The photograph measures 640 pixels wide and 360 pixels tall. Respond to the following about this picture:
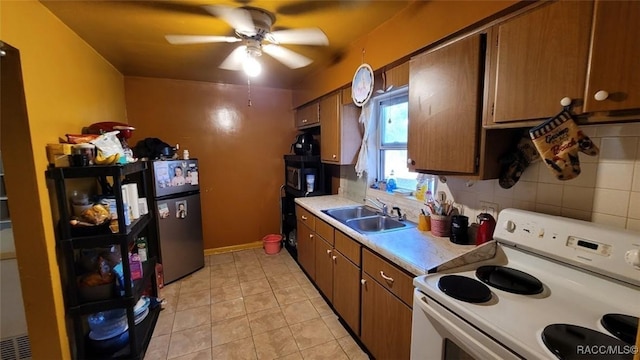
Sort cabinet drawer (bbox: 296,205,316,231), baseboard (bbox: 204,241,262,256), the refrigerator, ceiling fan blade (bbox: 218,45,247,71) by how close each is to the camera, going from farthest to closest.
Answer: baseboard (bbox: 204,241,262,256) → the refrigerator → cabinet drawer (bbox: 296,205,316,231) → ceiling fan blade (bbox: 218,45,247,71)

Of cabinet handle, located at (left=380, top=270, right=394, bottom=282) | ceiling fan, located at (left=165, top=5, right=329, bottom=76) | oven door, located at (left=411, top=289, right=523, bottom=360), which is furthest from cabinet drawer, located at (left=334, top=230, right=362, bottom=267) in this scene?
ceiling fan, located at (left=165, top=5, right=329, bottom=76)

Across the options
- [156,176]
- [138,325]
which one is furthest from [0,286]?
[156,176]

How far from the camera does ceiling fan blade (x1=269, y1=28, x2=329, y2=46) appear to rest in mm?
1740

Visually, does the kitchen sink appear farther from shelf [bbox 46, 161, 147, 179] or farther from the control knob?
shelf [bbox 46, 161, 147, 179]

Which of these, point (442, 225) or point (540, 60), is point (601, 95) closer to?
point (540, 60)

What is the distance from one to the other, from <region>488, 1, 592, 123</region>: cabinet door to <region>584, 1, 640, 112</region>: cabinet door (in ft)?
0.10

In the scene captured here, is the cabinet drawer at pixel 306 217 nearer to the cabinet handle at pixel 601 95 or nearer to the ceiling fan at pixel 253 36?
the ceiling fan at pixel 253 36

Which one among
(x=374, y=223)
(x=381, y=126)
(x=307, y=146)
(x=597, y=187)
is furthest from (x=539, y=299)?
(x=307, y=146)

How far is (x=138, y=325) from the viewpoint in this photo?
1990 millimetres

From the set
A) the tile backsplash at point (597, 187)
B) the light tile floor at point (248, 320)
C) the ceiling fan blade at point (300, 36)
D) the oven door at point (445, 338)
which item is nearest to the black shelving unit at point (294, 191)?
the light tile floor at point (248, 320)

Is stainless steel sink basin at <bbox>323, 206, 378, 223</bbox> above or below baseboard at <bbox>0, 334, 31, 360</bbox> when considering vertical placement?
above

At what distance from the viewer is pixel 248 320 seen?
2182 millimetres

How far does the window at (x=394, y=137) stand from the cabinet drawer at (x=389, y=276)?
2.83 feet

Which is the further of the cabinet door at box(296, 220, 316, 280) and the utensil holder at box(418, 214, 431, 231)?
the cabinet door at box(296, 220, 316, 280)
